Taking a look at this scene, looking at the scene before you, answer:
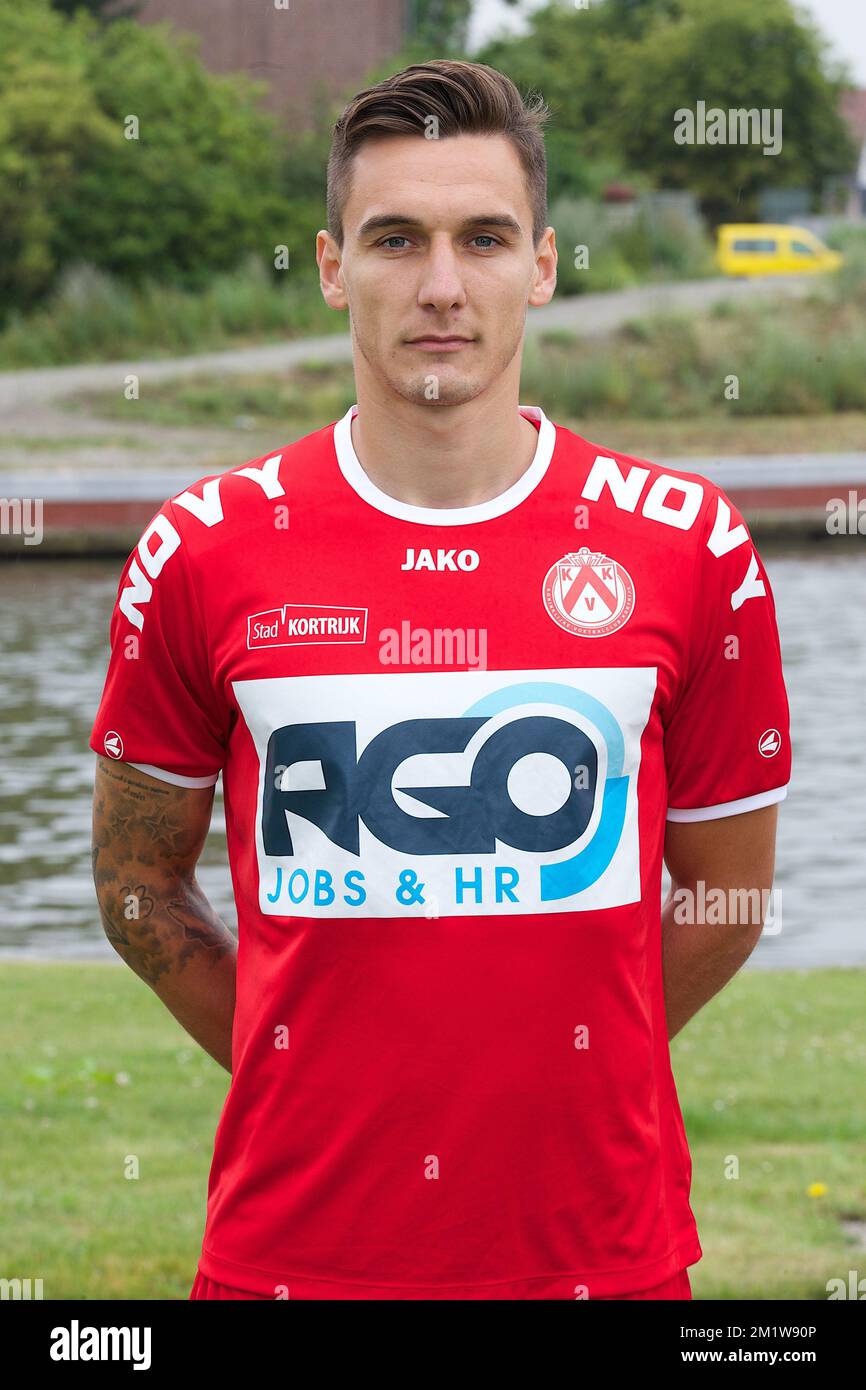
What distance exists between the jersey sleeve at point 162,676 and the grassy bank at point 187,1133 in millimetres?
2252

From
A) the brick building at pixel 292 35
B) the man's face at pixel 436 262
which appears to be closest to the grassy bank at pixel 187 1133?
the man's face at pixel 436 262

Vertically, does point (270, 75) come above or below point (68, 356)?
above

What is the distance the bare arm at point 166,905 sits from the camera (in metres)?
2.76

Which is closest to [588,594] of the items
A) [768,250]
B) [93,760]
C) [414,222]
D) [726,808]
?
[726,808]

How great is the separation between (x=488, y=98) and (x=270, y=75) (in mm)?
38151

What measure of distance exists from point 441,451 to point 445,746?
0.39 meters

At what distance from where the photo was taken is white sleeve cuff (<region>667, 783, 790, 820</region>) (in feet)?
8.88

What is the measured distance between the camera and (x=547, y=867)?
243 cm

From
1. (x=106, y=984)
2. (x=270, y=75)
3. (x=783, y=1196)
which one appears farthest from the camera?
(x=270, y=75)

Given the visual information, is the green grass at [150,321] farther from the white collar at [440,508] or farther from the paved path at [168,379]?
the white collar at [440,508]

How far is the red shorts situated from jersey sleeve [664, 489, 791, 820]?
2.04 feet

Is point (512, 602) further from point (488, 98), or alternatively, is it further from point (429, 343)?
point (488, 98)

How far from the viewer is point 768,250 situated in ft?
127
